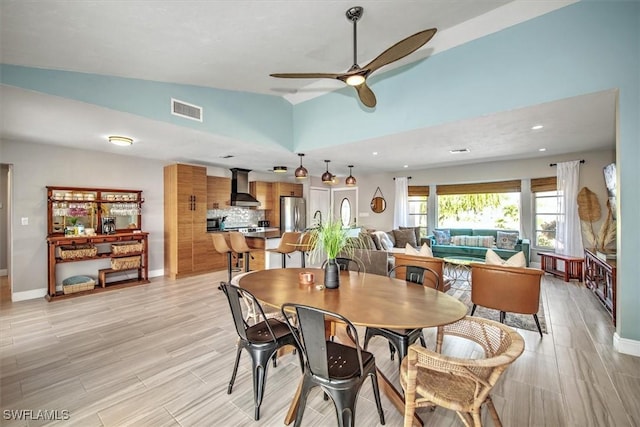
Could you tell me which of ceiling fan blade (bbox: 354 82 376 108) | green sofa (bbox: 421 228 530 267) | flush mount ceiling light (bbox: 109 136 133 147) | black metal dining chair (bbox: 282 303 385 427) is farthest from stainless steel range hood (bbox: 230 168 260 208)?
black metal dining chair (bbox: 282 303 385 427)

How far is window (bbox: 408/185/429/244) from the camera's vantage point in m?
8.05

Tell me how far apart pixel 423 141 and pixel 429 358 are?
12.4 ft

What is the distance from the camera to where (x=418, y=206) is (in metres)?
8.24

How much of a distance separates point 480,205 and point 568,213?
6.34 feet

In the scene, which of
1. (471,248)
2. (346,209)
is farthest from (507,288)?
(346,209)

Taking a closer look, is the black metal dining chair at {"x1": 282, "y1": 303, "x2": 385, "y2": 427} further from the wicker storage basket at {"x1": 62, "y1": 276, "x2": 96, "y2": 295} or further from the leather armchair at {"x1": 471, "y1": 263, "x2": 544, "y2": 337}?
the wicker storage basket at {"x1": 62, "y1": 276, "x2": 96, "y2": 295}

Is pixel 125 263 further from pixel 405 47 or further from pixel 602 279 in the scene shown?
pixel 602 279

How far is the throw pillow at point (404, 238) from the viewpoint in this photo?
23.0 feet

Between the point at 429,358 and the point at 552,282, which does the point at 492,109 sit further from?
the point at 552,282

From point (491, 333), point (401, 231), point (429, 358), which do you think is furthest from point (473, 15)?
point (401, 231)

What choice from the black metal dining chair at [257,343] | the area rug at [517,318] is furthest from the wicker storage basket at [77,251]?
the area rug at [517,318]

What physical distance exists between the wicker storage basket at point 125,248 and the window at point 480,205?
738 cm

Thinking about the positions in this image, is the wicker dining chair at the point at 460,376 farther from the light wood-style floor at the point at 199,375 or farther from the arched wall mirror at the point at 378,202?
the arched wall mirror at the point at 378,202

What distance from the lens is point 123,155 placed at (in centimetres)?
536
